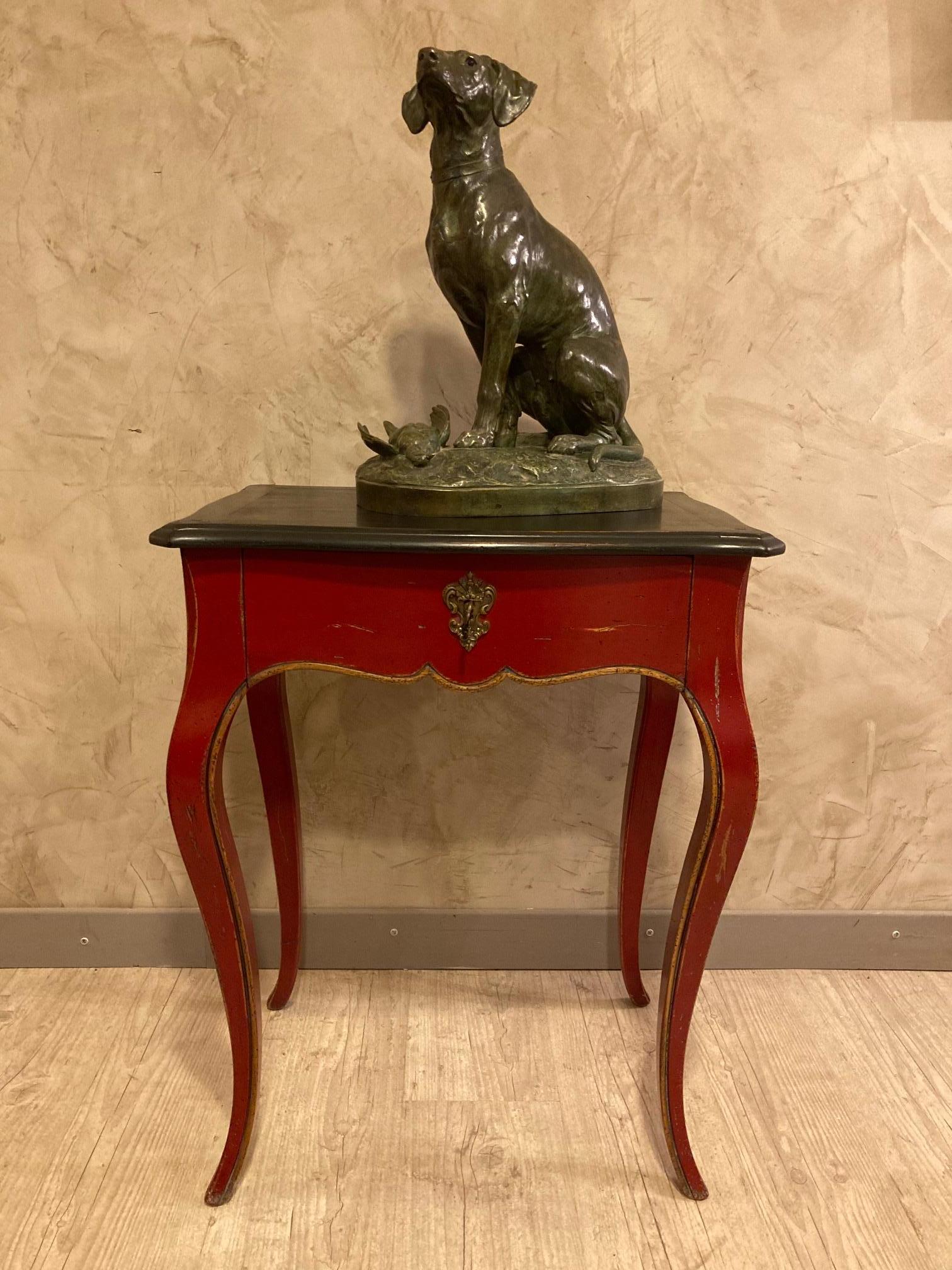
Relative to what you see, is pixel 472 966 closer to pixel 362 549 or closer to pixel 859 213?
pixel 362 549

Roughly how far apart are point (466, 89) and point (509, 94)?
65mm

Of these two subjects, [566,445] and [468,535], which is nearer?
[468,535]

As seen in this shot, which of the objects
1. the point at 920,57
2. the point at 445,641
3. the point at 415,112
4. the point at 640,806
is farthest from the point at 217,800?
the point at 920,57

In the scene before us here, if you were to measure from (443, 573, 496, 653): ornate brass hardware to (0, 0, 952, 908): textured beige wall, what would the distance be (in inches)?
22.9

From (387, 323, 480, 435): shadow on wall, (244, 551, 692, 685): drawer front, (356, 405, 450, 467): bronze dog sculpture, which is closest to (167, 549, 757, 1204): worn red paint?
(244, 551, 692, 685): drawer front

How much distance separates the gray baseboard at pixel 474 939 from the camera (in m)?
1.68

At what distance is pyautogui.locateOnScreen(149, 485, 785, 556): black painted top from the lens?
998 mm

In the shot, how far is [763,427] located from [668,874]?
29.9 inches

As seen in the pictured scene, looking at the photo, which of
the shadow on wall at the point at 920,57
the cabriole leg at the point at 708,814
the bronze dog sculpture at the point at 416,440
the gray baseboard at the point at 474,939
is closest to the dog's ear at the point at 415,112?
the bronze dog sculpture at the point at 416,440

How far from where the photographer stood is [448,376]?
1530 millimetres

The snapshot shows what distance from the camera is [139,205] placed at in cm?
146

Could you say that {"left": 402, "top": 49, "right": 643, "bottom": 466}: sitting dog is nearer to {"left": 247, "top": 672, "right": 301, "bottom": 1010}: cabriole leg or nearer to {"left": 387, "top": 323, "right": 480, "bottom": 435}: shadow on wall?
{"left": 387, "top": 323, "right": 480, "bottom": 435}: shadow on wall

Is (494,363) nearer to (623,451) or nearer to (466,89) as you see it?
(623,451)

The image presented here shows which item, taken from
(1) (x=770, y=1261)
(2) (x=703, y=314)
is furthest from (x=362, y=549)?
(1) (x=770, y=1261)
